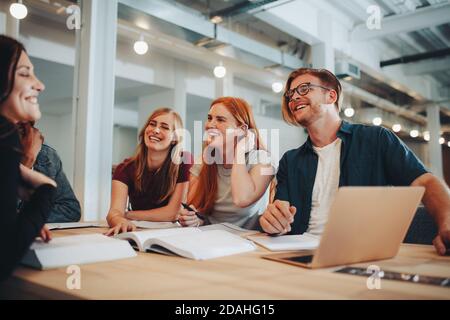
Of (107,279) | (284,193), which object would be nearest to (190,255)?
(107,279)

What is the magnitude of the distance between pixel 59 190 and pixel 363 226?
1.64 metres

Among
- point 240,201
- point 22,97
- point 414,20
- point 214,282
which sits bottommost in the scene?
point 214,282

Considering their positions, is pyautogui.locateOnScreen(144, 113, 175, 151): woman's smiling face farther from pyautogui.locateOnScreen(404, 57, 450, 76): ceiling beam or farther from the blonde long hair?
pyautogui.locateOnScreen(404, 57, 450, 76): ceiling beam

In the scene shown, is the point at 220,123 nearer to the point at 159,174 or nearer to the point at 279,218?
the point at 159,174

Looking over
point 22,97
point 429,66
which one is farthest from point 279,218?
point 429,66

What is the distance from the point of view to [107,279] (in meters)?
0.75

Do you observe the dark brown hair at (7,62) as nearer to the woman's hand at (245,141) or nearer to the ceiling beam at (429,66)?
the woman's hand at (245,141)

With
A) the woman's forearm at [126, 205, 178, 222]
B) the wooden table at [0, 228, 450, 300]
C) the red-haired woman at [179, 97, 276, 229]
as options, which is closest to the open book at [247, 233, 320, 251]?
the wooden table at [0, 228, 450, 300]

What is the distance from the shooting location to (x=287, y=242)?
1170 mm

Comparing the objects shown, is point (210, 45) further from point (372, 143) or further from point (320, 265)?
point (320, 265)

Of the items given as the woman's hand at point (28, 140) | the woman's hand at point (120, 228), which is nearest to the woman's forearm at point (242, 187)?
the woman's hand at point (120, 228)

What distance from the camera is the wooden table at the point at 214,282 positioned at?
0.65 meters

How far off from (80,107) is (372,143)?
7.31 feet

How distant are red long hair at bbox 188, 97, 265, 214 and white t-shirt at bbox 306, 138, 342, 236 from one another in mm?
398
